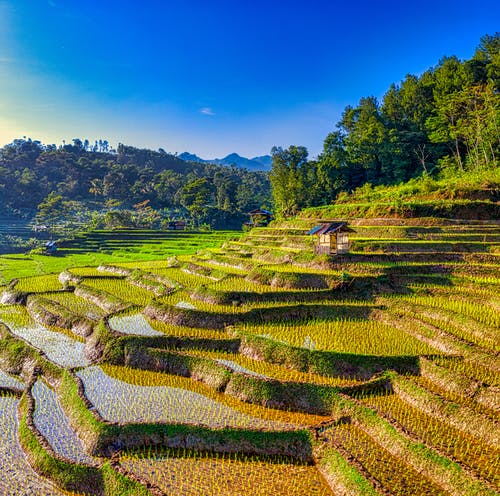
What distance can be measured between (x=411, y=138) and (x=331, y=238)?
23337 mm

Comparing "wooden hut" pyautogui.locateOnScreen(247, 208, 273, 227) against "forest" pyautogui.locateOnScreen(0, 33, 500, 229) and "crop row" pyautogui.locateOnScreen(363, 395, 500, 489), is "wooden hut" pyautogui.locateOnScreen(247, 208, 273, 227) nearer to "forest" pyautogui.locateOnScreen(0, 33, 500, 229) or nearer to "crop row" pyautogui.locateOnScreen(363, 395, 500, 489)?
"forest" pyautogui.locateOnScreen(0, 33, 500, 229)

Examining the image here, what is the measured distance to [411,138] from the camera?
3391 centimetres

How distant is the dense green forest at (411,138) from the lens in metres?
27.7

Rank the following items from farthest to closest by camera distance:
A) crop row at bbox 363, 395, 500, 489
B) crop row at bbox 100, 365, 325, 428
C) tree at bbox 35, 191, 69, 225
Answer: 1. tree at bbox 35, 191, 69, 225
2. crop row at bbox 100, 365, 325, 428
3. crop row at bbox 363, 395, 500, 489

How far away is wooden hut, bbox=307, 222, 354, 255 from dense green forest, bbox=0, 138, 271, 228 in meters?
37.2

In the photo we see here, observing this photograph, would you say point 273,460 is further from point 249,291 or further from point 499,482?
point 249,291

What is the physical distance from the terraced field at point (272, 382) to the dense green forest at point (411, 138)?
16085 millimetres

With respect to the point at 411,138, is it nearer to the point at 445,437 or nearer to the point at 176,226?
the point at 176,226

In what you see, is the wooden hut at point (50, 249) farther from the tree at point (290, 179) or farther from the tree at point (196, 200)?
the tree at point (196, 200)

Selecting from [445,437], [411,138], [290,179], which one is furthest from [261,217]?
[445,437]

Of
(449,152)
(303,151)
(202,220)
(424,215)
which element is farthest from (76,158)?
(424,215)

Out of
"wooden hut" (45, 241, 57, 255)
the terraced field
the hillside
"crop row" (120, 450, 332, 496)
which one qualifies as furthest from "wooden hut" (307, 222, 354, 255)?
"wooden hut" (45, 241, 57, 255)

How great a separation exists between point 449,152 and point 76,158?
7832cm

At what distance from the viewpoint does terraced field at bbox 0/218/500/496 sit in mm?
5863
